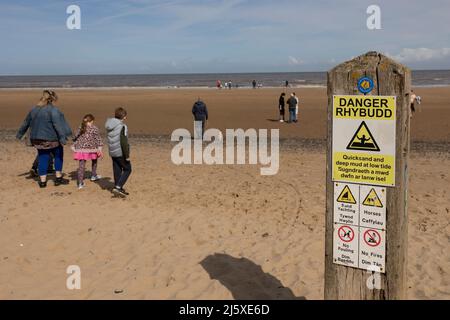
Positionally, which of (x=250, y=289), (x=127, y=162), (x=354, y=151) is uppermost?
(x=354, y=151)

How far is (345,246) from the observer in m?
3.65

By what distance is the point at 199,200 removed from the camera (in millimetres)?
8836

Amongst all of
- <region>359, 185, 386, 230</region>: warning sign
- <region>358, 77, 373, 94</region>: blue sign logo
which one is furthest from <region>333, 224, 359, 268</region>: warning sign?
<region>358, 77, 373, 94</region>: blue sign logo

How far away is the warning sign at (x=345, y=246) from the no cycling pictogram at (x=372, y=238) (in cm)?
8

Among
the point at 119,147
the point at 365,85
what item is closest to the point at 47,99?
the point at 119,147

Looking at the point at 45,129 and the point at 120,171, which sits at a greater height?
the point at 45,129

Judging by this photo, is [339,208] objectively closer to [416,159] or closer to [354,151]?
[354,151]

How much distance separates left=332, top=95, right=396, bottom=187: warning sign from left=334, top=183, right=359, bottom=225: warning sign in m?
0.06

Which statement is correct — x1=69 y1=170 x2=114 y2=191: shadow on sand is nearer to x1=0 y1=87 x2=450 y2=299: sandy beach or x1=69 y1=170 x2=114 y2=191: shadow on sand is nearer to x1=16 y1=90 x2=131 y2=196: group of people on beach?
x1=0 y1=87 x2=450 y2=299: sandy beach

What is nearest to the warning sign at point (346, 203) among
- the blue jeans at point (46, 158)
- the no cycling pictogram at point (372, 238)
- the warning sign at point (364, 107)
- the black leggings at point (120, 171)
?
the no cycling pictogram at point (372, 238)

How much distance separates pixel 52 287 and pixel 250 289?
6.98 feet

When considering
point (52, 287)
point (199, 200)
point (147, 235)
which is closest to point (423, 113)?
point (199, 200)

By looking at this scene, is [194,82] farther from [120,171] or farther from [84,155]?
[120,171]

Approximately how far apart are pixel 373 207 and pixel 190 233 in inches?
159
